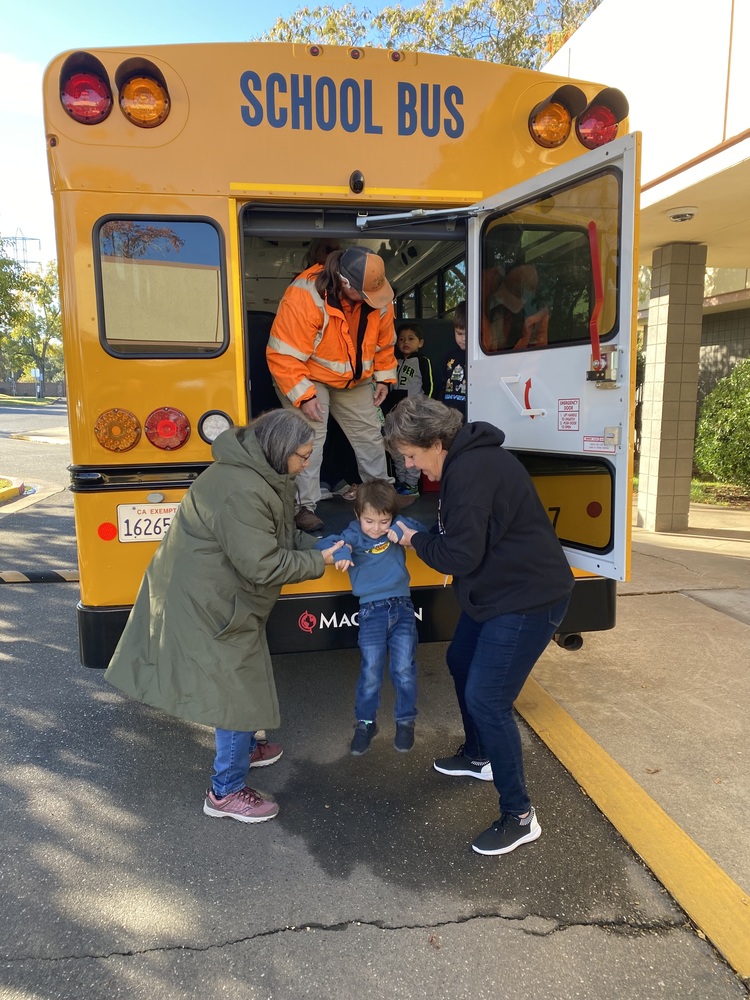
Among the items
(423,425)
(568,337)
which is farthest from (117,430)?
(568,337)

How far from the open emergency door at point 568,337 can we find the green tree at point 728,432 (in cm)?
741

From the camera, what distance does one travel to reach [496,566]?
2402 millimetres

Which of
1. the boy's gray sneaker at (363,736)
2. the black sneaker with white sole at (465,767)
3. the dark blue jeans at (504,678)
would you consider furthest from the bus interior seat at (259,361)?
the dark blue jeans at (504,678)

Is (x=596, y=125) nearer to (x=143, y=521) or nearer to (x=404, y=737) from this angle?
(x=143, y=521)

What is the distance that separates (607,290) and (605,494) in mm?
793

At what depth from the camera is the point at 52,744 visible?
10.8 feet

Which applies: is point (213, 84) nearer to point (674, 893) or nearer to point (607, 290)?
point (607, 290)

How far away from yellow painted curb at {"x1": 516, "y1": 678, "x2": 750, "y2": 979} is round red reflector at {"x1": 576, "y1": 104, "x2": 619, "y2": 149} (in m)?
2.75

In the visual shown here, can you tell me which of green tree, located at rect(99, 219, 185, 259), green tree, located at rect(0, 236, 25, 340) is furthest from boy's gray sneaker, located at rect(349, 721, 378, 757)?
green tree, located at rect(0, 236, 25, 340)

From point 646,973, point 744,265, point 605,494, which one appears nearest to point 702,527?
point 744,265

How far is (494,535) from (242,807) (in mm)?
1460

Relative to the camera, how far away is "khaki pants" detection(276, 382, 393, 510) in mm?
3619

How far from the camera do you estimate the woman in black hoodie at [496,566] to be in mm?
2350

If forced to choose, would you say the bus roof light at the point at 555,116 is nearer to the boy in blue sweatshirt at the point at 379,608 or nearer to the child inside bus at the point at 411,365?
the boy in blue sweatshirt at the point at 379,608
